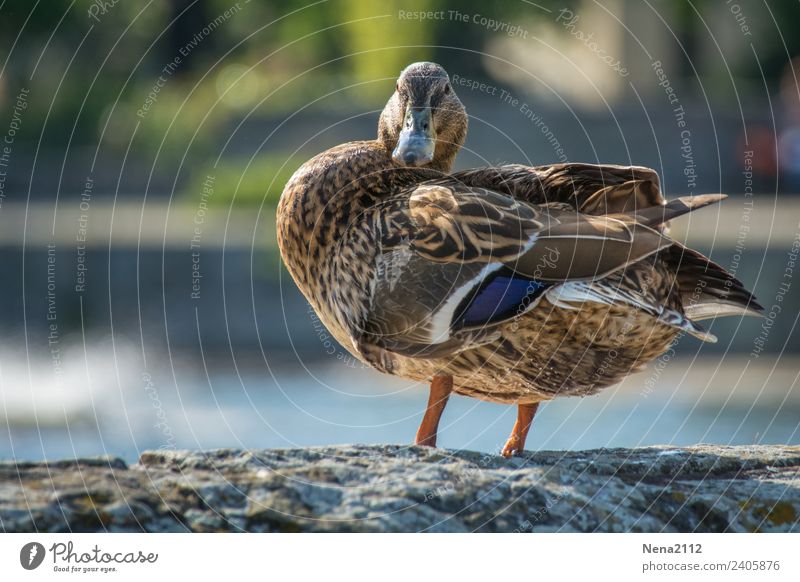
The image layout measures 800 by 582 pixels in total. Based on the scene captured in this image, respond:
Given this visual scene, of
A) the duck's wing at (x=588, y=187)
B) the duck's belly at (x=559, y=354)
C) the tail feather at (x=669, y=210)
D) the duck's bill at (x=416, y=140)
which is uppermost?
the duck's bill at (x=416, y=140)

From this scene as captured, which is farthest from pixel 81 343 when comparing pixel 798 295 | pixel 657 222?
pixel 657 222

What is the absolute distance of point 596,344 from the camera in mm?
3979

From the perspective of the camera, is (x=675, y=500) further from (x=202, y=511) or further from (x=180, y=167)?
(x=180, y=167)

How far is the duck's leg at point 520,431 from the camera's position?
4.23 metres

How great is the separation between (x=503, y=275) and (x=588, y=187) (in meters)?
0.56

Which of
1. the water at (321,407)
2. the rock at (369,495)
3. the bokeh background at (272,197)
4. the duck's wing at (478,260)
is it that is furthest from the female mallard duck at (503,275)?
the water at (321,407)

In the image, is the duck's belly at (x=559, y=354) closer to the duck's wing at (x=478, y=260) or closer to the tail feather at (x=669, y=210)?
the duck's wing at (x=478, y=260)

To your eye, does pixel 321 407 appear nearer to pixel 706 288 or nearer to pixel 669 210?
pixel 706 288

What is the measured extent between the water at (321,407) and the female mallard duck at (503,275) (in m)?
5.77

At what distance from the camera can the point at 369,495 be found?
3.29 meters

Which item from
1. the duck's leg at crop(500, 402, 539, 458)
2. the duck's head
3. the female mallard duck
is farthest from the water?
the female mallard duck

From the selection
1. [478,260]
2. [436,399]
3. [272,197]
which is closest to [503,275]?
[478,260]

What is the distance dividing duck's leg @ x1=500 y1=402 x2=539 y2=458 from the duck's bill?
36.0 inches

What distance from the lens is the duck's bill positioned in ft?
13.8
